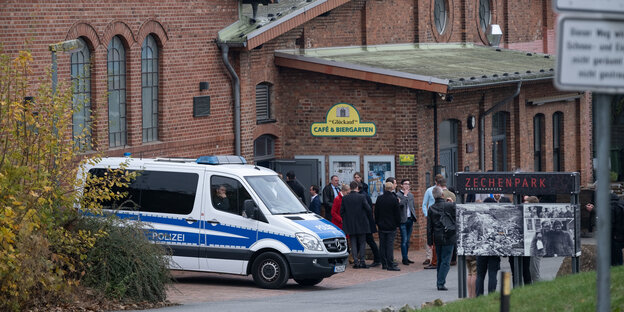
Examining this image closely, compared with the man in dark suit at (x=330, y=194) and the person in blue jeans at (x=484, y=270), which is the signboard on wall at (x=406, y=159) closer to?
the man in dark suit at (x=330, y=194)

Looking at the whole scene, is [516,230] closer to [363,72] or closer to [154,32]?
[154,32]

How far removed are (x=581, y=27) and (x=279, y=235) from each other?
11.4 metres

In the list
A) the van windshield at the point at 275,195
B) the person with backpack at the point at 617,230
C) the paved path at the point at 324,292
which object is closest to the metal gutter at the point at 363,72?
the paved path at the point at 324,292

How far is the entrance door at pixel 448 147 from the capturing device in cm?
2656

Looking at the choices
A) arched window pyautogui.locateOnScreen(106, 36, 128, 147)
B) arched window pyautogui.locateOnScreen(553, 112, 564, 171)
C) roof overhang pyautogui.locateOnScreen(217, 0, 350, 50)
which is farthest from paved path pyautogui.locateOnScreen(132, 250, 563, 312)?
arched window pyautogui.locateOnScreen(553, 112, 564, 171)

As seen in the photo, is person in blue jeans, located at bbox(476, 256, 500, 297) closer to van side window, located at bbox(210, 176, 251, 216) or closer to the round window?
van side window, located at bbox(210, 176, 251, 216)

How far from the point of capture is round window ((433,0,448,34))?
99.7 ft

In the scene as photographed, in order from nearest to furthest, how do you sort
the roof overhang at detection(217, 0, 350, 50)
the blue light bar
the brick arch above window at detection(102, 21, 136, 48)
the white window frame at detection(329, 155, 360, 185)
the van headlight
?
the van headlight → the blue light bar → the brick arch above window at detection(102, 21, 136, 48) → the roof overhang at detection(217, 0, 350, 50) → the white window frame at detection(329, 155, 360, 185)

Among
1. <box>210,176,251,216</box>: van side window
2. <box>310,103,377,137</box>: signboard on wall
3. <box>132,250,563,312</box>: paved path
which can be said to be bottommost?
<box>132,250,563,312</box>: paved path

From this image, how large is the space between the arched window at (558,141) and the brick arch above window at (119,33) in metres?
16.7

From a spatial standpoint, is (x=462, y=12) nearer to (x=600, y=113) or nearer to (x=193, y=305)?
A: (x=193, y=305)

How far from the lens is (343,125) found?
25.1 metres

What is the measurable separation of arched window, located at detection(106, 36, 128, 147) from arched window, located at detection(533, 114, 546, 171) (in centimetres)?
1473

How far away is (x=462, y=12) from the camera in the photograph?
103 feet
